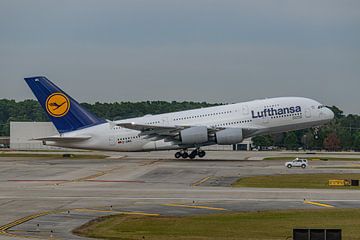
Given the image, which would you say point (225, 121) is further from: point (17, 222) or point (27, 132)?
point (27, 132)

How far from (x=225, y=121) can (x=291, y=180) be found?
87.9 feet

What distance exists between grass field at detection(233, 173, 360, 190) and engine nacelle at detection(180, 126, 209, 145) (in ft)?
66.6

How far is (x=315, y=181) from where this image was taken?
191 ft

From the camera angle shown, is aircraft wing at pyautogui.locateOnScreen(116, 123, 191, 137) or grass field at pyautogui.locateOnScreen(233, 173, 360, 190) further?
aircraft wing at pyautogui.locateOnScreen(116, 123, 191, 137)

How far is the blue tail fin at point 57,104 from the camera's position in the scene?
8350cm

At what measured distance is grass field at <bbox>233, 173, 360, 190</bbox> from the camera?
180 ft

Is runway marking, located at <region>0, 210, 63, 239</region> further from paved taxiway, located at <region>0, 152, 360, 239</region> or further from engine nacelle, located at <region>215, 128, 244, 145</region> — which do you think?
engine nacelle, located at <region>215, 128, 244, 145</region>

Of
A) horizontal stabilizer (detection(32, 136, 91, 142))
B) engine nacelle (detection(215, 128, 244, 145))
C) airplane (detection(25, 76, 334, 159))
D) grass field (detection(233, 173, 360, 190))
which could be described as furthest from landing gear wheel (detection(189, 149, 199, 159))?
grass field (detection(233, 173, 360, 190))

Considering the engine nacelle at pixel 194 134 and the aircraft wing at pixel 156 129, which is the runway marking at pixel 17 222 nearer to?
the aircraft wing at pixel 156 129

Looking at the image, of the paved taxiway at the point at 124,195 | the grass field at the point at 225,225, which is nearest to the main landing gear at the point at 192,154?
the paved taxiway at the point at 124,195

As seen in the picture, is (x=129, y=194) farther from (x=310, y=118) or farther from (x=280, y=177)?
(x=310, y=118)

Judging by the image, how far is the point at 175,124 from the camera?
8556 centimetres

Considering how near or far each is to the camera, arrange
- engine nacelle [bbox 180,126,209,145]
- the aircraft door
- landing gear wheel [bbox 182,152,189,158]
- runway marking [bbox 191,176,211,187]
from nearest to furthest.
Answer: runway marking [bbox 191,176,211,187], engine nacelle [bbox 180,126,209,145], the aircraft door, landing gear wheel [bbox 182,152,189,158]

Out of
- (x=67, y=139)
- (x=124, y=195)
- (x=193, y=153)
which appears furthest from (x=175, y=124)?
(x=124, y=195)
